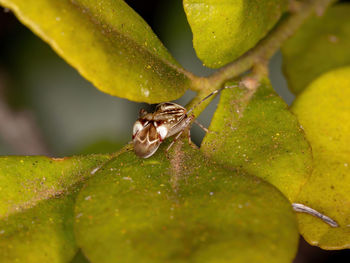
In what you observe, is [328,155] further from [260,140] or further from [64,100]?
[64,100]

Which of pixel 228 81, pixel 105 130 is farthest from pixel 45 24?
pixel 105 130

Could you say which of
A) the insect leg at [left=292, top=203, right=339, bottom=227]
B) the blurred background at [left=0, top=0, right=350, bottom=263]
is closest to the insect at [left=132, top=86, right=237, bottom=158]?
the insect leg at [left=292, top=203, right=339, bottom=227]

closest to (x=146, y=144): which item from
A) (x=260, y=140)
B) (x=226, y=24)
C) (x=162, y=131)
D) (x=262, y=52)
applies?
(x=162, y=131)

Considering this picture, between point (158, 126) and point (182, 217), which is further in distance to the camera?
point (158, 126)

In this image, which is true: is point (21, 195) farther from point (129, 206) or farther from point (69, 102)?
point (69, 102)

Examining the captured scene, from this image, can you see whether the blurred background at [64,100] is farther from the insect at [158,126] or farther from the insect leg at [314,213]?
the insect leg at [314,213]
